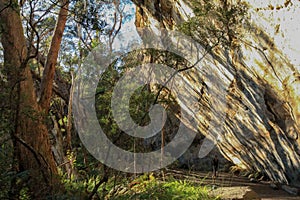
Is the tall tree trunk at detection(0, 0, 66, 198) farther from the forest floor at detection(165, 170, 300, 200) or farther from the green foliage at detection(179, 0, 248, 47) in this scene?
the green foliage at detection(179, 0, 248, 47)

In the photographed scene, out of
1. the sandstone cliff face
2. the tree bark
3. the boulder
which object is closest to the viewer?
the tree bark

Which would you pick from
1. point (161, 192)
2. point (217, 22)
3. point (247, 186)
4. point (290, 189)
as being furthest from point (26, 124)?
point (290, 189)

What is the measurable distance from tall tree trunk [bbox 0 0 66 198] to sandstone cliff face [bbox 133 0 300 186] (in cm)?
377

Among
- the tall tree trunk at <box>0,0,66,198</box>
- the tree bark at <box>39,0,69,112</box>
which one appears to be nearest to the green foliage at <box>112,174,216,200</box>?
the tall tree trunk at <box>0,0,66,198</box>

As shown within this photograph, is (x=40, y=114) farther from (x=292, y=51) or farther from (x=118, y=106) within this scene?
(x=292, y=51)

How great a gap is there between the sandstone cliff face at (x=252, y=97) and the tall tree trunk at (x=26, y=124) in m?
3.77

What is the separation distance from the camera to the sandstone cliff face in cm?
625

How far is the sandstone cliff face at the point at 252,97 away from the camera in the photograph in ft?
20.5

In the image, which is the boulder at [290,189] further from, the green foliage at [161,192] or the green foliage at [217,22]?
the green foliage at [217,22]

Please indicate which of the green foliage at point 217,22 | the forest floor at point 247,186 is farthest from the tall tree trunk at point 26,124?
the green foliage at point 217,22

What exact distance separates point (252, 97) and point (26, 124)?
4.45m

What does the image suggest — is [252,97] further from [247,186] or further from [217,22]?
[247,186]

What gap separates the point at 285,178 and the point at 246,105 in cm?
183

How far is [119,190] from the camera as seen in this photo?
579 cm
